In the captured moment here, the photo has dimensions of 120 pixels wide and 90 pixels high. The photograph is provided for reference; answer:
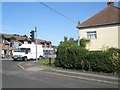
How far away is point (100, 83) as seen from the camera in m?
8.35

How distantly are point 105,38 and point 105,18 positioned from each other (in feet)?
10.5

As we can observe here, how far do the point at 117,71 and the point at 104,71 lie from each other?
1038mm

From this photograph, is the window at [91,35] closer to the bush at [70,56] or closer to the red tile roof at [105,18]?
the red tile roof at [105,18]

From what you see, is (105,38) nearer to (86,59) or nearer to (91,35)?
(91,35)

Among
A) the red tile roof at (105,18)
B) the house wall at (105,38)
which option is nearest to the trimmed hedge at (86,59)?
the house wall at (105,38)

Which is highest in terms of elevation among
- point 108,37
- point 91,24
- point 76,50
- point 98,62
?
point 91,24

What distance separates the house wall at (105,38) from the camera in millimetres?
17545

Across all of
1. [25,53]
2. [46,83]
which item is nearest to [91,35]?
[25,53]

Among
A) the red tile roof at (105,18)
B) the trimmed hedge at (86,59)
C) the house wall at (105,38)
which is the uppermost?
the red tile roof at (105,18)

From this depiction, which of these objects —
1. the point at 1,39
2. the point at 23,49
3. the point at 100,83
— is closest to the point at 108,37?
the point at 100,83

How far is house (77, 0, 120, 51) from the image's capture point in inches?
693

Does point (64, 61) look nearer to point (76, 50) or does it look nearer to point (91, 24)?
point (76, 50)

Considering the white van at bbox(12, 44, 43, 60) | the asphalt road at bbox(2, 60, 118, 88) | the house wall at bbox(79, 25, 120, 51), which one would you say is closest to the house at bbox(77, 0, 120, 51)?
the house wall at bbox(79, 25, 120, 51)

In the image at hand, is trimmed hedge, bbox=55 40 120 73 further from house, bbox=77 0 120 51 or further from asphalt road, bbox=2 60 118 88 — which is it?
house, bbox=77 0 120 51
